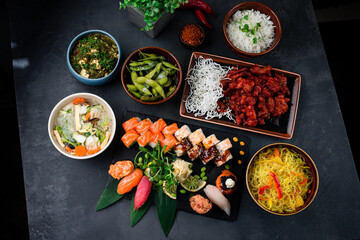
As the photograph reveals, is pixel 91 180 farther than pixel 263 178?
Yes

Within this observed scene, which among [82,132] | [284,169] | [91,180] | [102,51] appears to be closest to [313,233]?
[284,169]

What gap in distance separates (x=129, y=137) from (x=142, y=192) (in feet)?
1.80

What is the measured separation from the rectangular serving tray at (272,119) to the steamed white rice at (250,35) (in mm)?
173

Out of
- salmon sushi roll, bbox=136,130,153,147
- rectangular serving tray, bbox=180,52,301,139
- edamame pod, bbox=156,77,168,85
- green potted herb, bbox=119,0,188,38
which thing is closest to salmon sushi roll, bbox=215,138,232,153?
rectangular serving tray, bbox=180,52,301,139

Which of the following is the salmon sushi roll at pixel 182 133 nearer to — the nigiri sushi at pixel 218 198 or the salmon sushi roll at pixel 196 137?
the salmon sushi roll at pixel 196 137

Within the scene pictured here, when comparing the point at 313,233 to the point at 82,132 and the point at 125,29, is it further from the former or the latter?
the point at 125,29

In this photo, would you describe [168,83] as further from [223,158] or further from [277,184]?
[277,184]

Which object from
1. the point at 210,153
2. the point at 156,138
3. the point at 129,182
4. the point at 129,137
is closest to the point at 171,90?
the point at 156,138

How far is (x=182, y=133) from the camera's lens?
293cm

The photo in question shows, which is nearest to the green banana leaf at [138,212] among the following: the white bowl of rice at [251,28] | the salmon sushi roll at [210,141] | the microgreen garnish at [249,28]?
the salmon sushi roll at [210,141]

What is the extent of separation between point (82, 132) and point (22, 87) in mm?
902

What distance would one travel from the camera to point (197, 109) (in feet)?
9.81

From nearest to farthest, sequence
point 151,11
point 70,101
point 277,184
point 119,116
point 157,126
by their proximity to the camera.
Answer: point 151,11 → point 277,184 → point 70,101 → point 157,126 → point 119,116

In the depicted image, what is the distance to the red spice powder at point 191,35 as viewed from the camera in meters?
3.04
